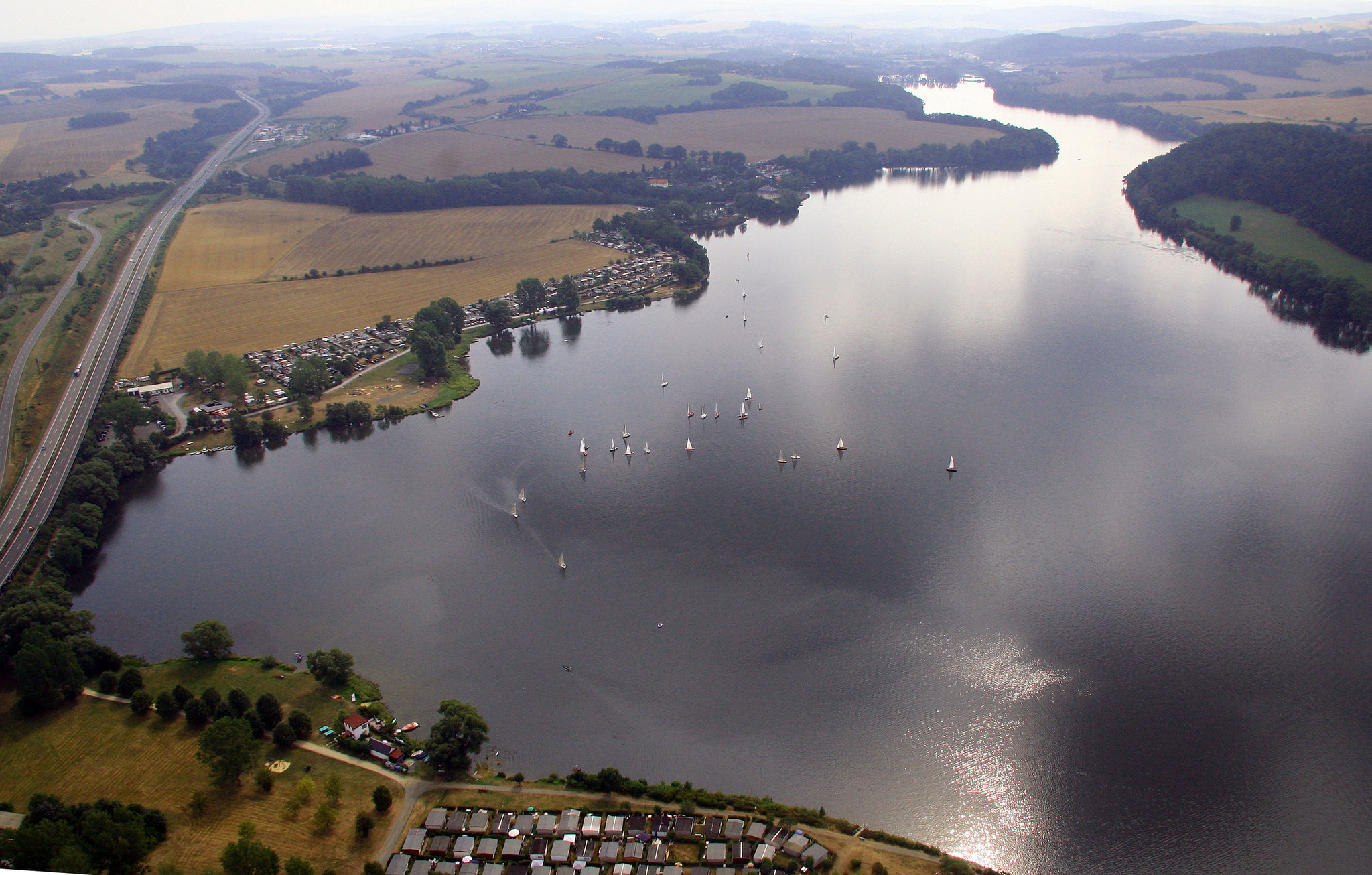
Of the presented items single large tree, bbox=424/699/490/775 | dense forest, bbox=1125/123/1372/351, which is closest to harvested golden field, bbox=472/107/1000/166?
dense forest, bbox=1125/123/1372/351

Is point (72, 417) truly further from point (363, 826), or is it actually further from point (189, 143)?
point (189, 143)

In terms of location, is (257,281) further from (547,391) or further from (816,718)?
(816,718)

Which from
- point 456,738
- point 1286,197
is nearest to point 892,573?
point 456,738

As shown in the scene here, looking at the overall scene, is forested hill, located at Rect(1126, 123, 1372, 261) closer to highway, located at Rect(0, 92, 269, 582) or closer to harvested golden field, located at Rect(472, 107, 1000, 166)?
harvested golden field, located at Rect(472, 107, 1000, 166)

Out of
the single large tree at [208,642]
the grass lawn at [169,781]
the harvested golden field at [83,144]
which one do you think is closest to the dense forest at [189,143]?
the harvested golden field at [83,144]

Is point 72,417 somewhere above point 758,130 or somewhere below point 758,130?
below

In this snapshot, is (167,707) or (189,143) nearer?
(167,707)
